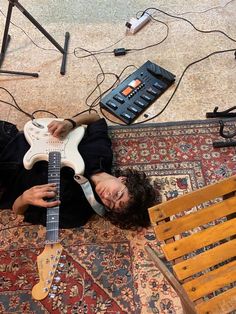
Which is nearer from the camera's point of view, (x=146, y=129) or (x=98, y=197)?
(x=98, y=197)

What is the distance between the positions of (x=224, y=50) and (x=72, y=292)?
150 centimetres

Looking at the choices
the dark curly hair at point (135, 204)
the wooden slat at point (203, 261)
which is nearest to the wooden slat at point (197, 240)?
the wooden slat at point (203, 261)

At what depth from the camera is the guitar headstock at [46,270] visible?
123 cm

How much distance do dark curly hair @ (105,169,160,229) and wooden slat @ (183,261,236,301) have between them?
41cm

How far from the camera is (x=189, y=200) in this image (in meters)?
1.10

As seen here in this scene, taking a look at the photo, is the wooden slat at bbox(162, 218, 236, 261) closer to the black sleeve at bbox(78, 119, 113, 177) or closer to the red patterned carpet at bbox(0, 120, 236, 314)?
the red patterned carpet at bbox(0, 120, 236, 314)

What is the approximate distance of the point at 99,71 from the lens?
2000mm

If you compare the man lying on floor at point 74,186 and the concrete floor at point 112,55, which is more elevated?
the concrete floor at point 112,55

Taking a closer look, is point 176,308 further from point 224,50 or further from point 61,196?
point 224,50

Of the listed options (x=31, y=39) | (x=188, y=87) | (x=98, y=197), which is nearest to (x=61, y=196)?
(x=98, y=197)

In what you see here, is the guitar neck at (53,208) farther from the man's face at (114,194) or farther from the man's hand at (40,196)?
the man's face at (114,194)

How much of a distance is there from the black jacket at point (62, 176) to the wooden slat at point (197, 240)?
1.48 feet

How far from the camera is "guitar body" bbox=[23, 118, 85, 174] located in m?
1.43

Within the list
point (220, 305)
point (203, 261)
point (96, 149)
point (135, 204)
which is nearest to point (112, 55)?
point (96, 149)
